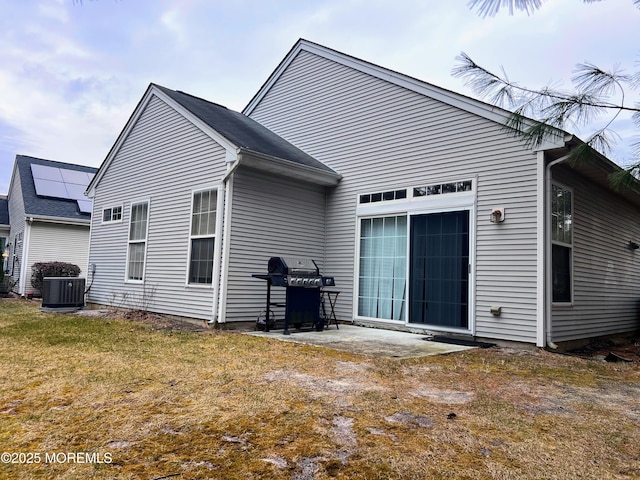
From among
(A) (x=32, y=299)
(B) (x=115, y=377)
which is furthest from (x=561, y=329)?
(A) (x=32, y=299)

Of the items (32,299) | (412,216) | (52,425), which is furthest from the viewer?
(32,299)

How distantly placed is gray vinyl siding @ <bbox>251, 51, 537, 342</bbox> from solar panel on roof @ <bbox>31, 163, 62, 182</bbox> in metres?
10.3

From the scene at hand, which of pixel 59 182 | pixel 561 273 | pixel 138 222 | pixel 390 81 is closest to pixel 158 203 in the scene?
pixel 138 222

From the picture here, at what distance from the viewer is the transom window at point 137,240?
994 cm

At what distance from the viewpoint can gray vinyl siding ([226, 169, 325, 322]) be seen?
7879 mm

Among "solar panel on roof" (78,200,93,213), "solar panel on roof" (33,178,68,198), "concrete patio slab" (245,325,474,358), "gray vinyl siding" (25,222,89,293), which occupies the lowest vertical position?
"concrete patio slab" (245,325,474,358)

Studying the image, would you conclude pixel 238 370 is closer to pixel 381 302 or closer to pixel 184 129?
pixel 381 302

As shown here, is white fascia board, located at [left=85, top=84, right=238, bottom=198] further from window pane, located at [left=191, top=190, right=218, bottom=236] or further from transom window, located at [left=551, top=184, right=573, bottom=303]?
transom window, located at [left=551, top=184, right=573, bottom=303]

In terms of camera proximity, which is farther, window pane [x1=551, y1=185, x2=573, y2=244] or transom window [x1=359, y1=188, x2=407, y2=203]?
transom window [x1=359, y1=188, x2=407, y2=203]

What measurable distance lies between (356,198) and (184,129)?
375 cm

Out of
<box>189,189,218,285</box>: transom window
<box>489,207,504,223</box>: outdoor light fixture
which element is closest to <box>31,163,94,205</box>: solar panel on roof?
<box>189,189,218,285</box>: transom window

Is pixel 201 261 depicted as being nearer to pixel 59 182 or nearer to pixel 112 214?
pixel 112 214

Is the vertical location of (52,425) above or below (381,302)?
below

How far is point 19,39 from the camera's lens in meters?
2.62
